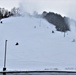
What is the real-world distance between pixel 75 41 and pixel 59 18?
1532cm

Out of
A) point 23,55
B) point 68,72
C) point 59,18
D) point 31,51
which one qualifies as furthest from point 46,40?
point 59,18

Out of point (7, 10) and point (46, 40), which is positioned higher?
point (7, 10)

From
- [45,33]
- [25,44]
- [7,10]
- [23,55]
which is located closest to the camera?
[23,55]

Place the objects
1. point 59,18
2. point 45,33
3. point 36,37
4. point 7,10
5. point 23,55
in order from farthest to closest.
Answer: point 7,10, point 59,18, point 45,33, point 36,37, point 23,55

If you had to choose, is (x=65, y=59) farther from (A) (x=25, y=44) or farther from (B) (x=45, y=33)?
(B) (x=45, y=33)

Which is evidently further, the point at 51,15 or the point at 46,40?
the point at 51,15

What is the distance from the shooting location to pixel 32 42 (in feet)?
52.2

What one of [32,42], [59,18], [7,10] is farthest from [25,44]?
[7,10]

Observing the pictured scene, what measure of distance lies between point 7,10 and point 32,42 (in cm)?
3032

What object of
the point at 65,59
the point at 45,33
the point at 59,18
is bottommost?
the point at 65,59

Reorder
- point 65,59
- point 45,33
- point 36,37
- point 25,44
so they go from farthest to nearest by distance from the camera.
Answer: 1. point 45,33
2. point 36,37
3. point 25,44
4. point 65,59

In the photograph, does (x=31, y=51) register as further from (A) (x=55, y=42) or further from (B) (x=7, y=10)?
(B) (x=7, y=10)

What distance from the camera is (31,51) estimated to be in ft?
42.8

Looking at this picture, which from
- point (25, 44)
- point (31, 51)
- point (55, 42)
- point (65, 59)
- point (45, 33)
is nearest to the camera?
point (65, 59)
